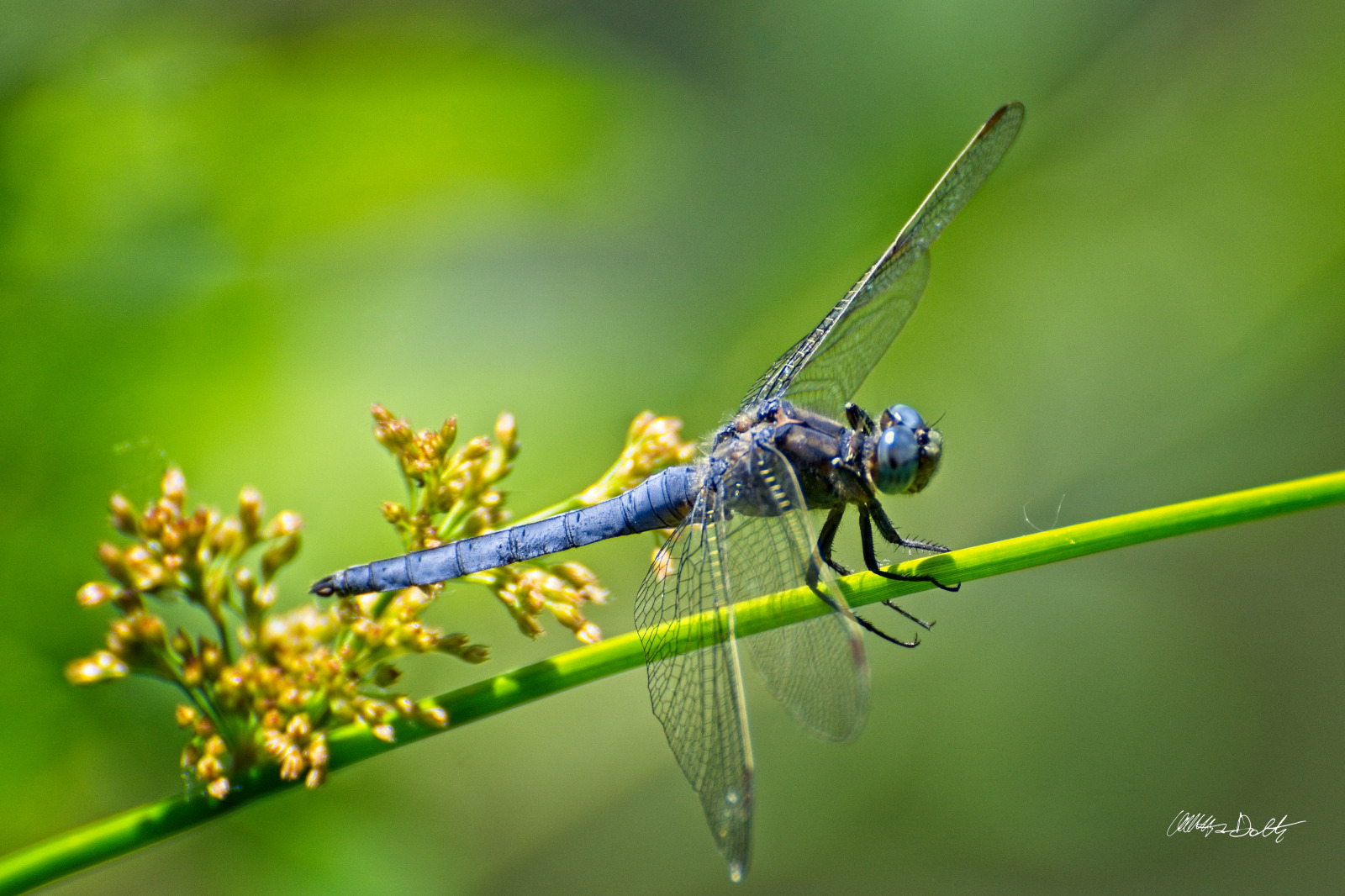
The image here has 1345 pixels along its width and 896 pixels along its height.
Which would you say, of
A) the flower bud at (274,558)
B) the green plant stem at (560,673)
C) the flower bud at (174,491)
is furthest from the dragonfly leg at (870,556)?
the flower bud at (174,491)

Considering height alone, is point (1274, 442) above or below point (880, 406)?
below

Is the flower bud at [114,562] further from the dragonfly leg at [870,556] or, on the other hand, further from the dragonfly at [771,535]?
the dragonfly leg at [870,556]

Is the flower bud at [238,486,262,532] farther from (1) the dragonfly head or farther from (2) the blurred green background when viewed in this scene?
(1) the dragonfly head

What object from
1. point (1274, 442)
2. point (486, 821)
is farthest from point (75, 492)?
point (1274, 442)

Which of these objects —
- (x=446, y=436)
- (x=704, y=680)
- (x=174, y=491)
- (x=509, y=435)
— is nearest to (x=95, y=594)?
(x=174, y=491)

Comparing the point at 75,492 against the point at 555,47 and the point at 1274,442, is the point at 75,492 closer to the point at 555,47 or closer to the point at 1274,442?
the point at 555,47

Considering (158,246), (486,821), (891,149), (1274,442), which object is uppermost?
(158,246)

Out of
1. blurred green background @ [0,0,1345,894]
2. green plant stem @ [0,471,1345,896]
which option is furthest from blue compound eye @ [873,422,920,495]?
blurred green background @ [0,0,1345,894]
